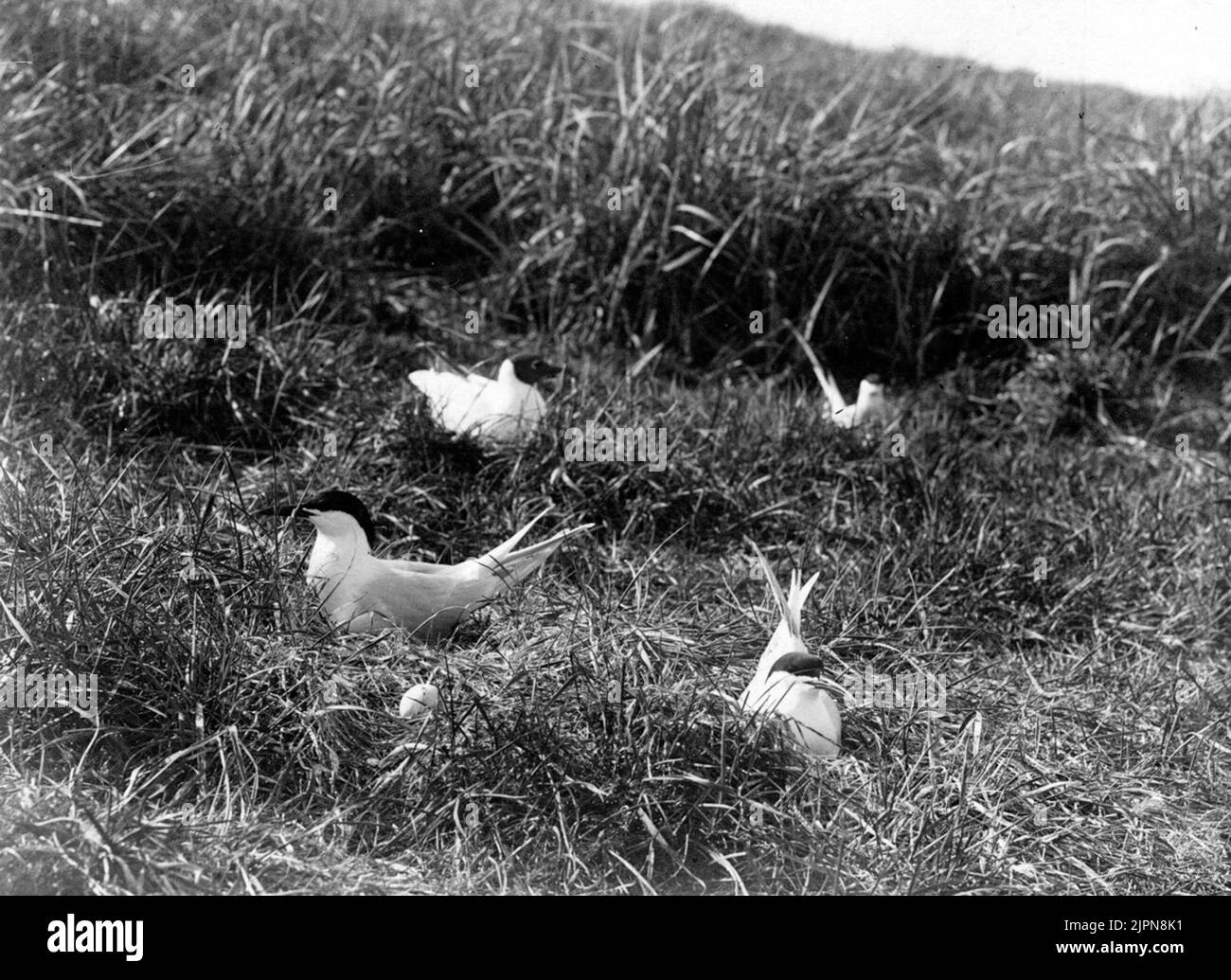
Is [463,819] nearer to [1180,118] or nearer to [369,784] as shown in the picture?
[369,784]

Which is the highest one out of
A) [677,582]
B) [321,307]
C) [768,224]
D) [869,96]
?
[869,96]

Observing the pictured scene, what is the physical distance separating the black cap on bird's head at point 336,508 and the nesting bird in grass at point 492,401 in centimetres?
83

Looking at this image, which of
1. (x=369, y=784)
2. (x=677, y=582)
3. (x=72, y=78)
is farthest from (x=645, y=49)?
(x=369, y=784)

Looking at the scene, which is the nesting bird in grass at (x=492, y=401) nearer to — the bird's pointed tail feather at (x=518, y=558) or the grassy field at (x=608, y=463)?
the grassy field at (x=608, y=463)

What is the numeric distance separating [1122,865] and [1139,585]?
1423mm

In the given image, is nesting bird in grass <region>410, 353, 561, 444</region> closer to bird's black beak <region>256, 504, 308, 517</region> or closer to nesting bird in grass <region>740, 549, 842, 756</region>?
bird's black beak <region>256, 504, 308, 517</region>

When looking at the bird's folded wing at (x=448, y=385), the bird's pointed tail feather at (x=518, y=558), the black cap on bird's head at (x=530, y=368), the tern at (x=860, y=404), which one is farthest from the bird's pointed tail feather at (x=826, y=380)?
the bird's pointed tail feather at (x=518, y=558)

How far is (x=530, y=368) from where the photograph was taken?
5082 mm

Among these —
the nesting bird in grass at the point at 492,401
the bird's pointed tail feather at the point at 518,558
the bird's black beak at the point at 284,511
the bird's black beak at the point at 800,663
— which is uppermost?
the nesting bird in grass at the point at 492,401

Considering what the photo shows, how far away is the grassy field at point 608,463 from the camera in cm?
340

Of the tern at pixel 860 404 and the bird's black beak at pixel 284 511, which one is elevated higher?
the tern at pixel 860 404

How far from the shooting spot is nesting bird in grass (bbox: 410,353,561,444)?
485 centimetres

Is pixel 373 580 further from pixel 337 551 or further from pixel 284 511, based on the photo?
pixel 284 511

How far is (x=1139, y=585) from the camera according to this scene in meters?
4.77
